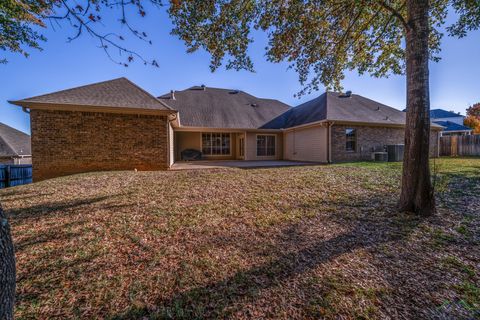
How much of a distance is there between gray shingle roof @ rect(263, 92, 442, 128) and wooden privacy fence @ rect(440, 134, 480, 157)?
4.76m

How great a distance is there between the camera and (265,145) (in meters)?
16.4

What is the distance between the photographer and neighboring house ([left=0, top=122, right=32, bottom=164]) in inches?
701

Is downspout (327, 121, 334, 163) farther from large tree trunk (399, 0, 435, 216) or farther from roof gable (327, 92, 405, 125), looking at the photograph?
large tree trunk (399, 0, 435, 216)

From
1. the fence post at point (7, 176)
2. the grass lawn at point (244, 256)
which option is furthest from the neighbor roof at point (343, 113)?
the fence post at point (7, 176)

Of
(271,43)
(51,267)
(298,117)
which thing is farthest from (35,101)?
(298,117)

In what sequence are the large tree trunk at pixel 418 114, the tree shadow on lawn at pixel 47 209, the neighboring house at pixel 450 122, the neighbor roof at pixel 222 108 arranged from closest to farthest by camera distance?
the large tree trunk at pixel 418 114 < the tree shadow on lawn at pixel 47 209 < the neighbor roof at pixel 222 108 < the neighboring house at pixel 450 122

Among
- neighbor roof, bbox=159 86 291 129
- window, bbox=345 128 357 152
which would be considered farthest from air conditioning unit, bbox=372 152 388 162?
neighbor roof, bbox=159 86 291 129

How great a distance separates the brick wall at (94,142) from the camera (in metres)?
8.44

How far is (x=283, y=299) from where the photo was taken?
2.00 meters

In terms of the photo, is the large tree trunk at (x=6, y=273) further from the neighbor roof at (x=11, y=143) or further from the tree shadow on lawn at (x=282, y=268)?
the neighbor roof at (x=11, y=143)

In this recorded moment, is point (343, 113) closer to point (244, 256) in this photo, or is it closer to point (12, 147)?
point (244, 256)

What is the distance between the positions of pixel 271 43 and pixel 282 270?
6.36 metres

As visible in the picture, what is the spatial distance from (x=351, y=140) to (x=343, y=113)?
6.30 feet

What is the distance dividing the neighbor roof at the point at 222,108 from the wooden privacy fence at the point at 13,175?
8380 mm
